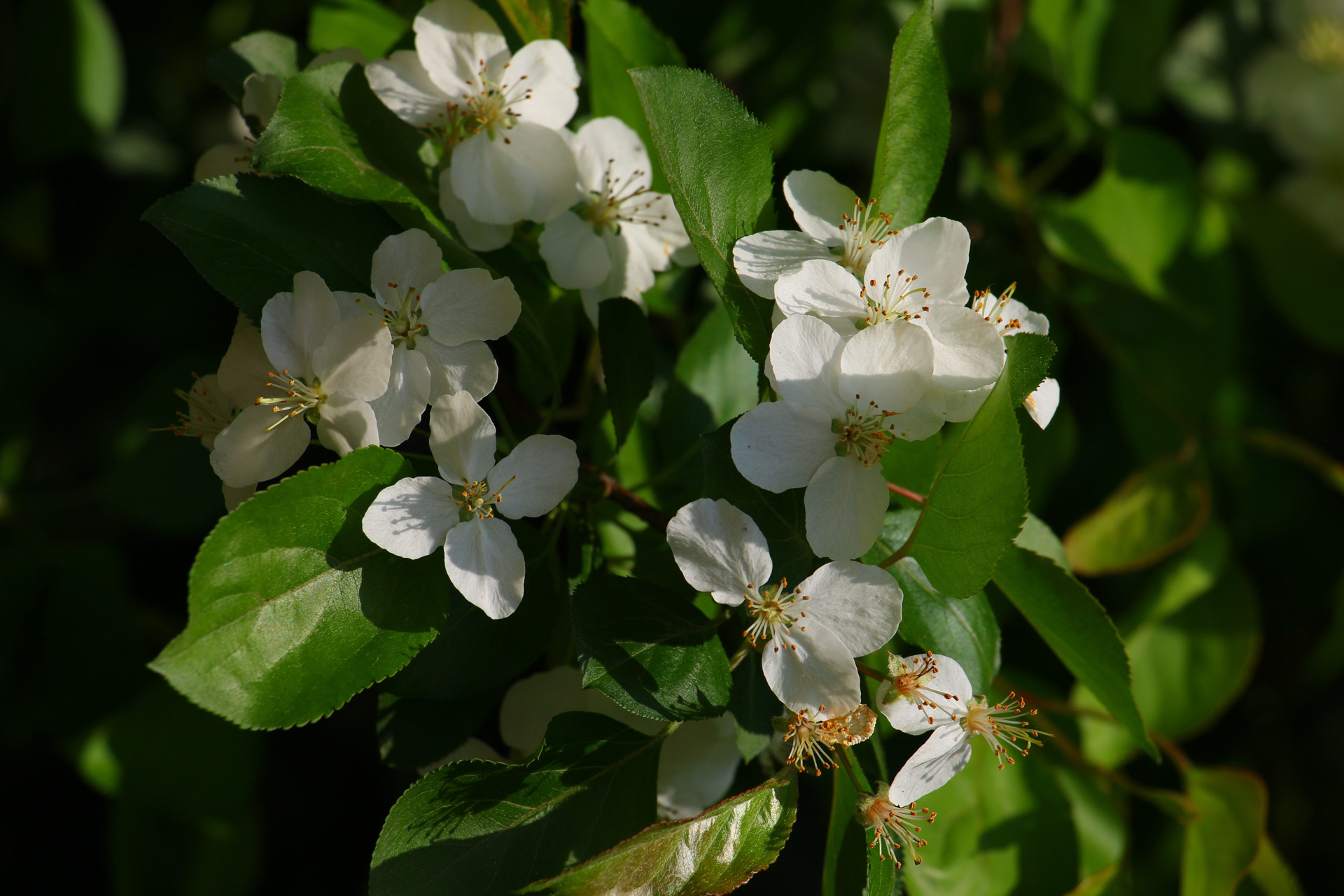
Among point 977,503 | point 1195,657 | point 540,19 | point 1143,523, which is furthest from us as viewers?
point 1195,657

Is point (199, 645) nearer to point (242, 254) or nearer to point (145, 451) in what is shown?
point (242, 254)

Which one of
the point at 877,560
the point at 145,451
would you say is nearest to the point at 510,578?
the point at 877,560

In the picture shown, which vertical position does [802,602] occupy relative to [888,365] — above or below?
below

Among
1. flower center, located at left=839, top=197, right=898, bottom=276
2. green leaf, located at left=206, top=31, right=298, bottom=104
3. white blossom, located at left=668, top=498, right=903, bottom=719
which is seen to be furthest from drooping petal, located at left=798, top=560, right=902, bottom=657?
green leaf, located at left=206, top=31, right=298, bottom=104

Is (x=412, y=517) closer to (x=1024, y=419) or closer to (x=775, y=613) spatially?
(x=775, y=613)

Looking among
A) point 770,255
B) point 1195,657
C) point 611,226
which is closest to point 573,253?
point 611,226
